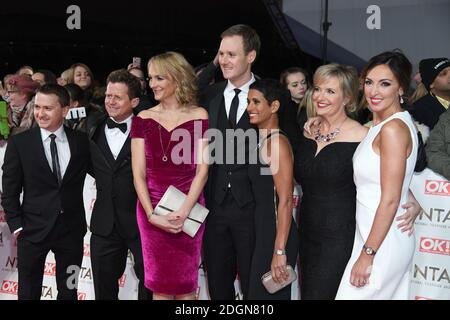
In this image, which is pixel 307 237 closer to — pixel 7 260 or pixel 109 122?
pixel 109 122

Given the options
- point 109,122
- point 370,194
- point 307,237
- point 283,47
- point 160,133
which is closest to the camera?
point 370,194

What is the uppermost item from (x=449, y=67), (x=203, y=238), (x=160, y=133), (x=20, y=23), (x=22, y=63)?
(x=20, y=23)

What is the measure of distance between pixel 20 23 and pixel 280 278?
8471 mm

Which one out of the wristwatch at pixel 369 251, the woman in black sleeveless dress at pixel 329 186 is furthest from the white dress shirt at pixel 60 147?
the wristwatch at pixel 369 251

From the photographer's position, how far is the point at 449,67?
14.2 feet

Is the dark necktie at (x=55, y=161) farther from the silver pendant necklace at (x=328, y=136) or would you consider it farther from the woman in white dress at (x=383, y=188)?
the woman in white dress at (x=383, y=188)

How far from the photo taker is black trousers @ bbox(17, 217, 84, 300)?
3.72m

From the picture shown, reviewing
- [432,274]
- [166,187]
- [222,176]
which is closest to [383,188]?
[222,176]

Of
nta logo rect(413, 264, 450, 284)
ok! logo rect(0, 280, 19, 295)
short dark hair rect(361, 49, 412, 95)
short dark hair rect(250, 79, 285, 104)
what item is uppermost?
short dark hair rect(361, 49, 412, 95)

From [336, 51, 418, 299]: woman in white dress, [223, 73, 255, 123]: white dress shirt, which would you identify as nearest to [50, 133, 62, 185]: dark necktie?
[223, 73, 255, 123]: white dress shirt

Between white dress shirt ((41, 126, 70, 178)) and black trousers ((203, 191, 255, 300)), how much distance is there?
1.03m

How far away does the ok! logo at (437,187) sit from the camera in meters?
3.40

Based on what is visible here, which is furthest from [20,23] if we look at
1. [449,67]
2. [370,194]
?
[370,194]

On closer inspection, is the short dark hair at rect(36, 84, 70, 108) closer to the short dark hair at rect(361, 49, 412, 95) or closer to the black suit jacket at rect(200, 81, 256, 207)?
the black suit jacket at rect(200, 81, 256, 207)
